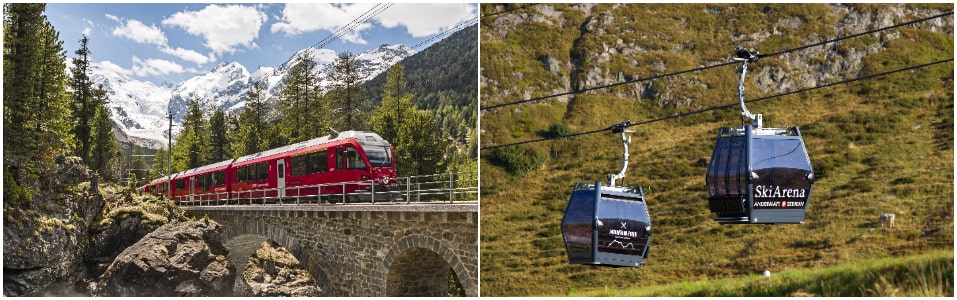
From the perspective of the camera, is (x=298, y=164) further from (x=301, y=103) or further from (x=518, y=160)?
(x=518, y=160)

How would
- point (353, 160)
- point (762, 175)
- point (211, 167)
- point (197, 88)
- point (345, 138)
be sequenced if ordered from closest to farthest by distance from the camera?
point (762, 175)
point (353, 160)
point (345, 138)
point (197, 88)
point (211, 167)

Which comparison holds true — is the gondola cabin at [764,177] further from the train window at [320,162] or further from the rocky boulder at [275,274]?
the rocky boulder at [275,274]

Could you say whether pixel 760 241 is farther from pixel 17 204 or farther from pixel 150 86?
pixel 17 204

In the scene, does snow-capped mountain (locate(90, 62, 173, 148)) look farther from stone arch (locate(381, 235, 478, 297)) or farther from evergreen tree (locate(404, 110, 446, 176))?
evergreen tree (locate(404, 110, 446, 176))

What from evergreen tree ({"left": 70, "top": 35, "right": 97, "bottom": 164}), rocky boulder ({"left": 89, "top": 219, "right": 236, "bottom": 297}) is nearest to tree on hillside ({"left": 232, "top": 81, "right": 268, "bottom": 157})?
evergreen tree ({"left": 70, "top": 35, "right": 97, "bottom": 164})

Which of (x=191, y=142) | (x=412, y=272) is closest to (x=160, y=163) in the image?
(x=191, y=142)

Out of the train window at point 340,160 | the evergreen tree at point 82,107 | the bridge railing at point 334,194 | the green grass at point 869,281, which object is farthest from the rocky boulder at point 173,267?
the green grass at point 869,281
